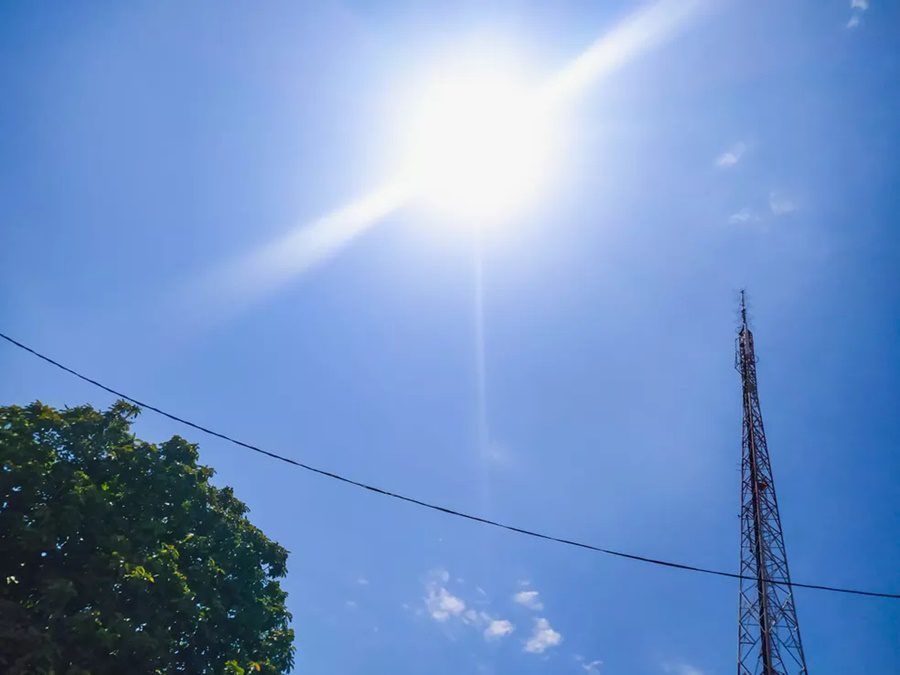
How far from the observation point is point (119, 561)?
1278 centimetres

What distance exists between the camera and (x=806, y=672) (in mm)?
17766

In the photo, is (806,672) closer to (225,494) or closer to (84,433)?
(225,494)

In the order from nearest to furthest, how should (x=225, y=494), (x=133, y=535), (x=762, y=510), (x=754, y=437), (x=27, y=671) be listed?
(x=27, y=671)
(x=133, y=535)
(x=225, y=494)
(x=762, y=510)
(x=754, y=437)

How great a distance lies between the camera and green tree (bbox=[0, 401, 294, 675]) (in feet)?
39.2

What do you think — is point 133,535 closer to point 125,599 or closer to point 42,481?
point 125,599

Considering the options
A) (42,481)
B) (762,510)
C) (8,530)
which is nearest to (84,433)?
(42,481)

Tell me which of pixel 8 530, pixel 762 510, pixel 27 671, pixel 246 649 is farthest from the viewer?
pixel 762 510

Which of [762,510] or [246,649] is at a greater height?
[762,510]

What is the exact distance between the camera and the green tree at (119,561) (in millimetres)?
11945

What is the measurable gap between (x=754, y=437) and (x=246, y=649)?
19.2m

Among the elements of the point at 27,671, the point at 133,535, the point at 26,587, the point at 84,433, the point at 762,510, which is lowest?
the point at 27,671

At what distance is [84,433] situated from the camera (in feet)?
48.0

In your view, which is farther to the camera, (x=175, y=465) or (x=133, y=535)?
(x=175, y=465)

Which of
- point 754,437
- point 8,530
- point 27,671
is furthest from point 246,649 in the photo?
point 754,437
